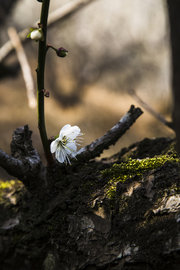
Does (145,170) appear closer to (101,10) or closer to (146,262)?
(146,262)

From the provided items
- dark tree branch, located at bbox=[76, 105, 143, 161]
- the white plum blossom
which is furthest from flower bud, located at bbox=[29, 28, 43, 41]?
dark tree branch, located at bbox=[76, 105, 143, 161]

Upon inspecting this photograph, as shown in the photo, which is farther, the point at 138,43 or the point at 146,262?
the point at 138,43

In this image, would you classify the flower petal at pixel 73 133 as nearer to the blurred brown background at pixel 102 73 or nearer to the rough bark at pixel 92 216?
the rough bark at pixel 92 216

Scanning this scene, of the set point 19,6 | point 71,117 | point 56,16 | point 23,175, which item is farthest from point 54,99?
point 23,175

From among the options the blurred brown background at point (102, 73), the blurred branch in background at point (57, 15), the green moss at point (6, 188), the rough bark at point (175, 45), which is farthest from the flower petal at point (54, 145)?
the blurred branch in background at point (57, 15)

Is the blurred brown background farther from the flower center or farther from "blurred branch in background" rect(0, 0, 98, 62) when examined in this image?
the flower center

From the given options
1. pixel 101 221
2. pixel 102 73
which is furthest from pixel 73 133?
pixel 102 73

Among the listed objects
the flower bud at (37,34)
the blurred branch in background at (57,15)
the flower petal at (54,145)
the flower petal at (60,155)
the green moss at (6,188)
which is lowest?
the flower petal at (60,155)
